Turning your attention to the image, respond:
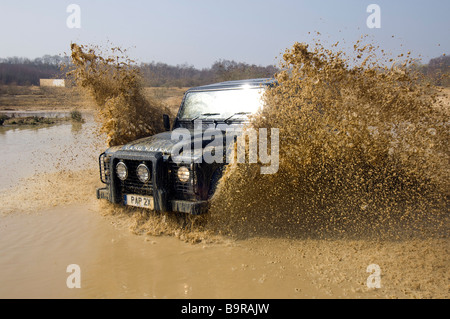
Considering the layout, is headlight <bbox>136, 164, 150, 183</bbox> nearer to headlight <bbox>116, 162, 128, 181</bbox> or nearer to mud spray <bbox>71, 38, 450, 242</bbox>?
headlight <bbox>116, 162, 128, 181</bbox>

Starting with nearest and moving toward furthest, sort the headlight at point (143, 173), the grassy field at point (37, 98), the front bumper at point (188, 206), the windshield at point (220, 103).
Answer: the front bumper at point (188, 206) → the headlight at point (143, 173) → the windshield at point (220, 103) → the grassy field at point (37, 98)

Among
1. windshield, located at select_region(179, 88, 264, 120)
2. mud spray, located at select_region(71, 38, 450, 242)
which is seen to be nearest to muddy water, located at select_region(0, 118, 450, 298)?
mud spray, located at select_region(71, 38, 450, 242)

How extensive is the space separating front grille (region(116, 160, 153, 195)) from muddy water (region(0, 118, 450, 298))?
60 cm

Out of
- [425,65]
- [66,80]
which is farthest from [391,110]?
[66,80]

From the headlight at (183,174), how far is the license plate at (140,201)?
0.47m

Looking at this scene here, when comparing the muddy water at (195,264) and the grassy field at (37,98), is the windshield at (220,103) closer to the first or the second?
the muddy water at (195,264)

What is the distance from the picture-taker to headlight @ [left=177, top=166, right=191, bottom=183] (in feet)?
13.8

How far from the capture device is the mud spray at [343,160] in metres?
4.41

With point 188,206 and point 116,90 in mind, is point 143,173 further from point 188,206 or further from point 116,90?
Result: point 116,90

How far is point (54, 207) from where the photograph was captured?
6156 mm

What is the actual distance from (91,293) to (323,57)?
3.85m

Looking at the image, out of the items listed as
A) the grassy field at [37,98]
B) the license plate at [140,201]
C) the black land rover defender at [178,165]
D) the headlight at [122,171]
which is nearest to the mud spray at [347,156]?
the black land rover defender at [178,165]

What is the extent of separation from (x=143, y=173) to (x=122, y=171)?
0.36 m

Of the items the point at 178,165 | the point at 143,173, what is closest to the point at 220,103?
the point at 178,165
